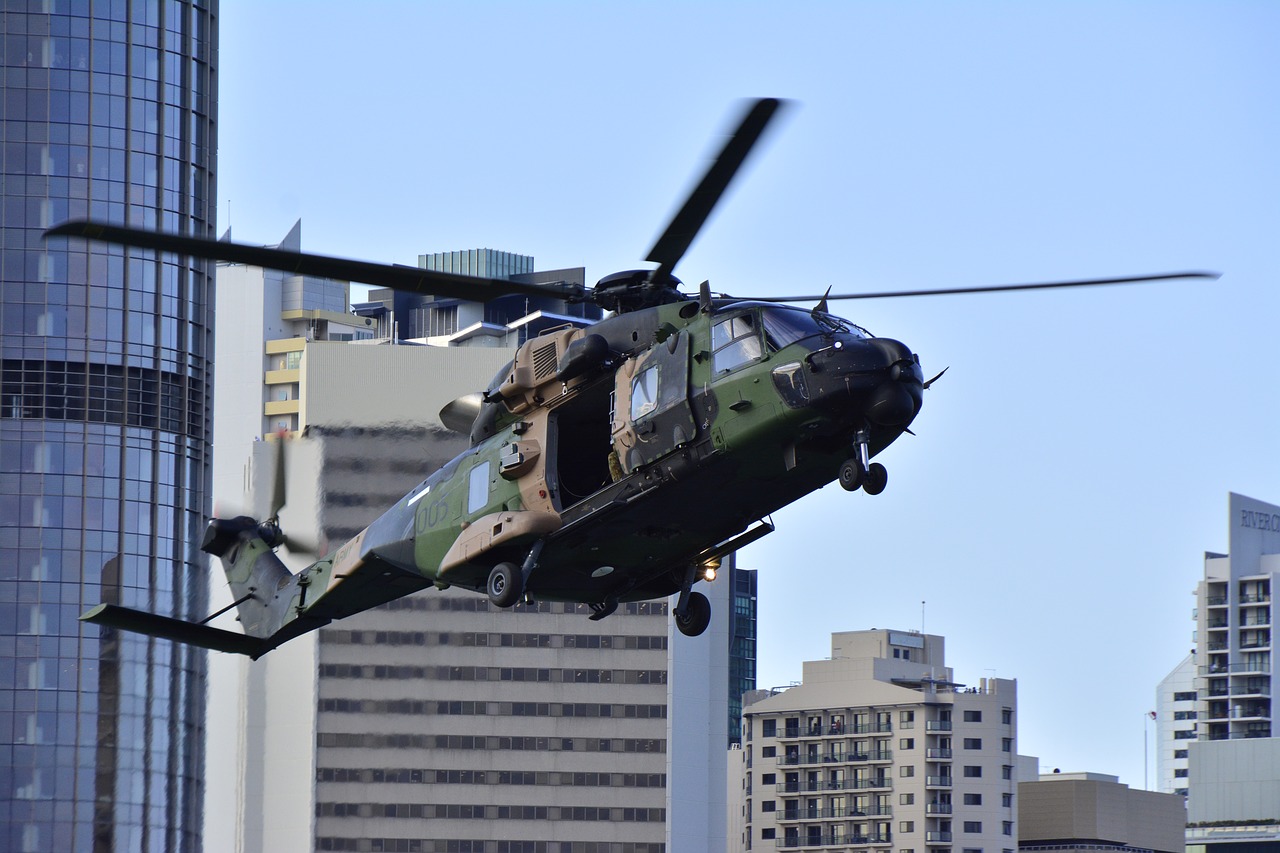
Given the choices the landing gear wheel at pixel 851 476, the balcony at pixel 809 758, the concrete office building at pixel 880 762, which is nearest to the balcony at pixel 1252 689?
the concrete office building at pixel 880 762

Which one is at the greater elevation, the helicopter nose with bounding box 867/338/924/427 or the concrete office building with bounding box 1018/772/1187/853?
the helicopter nose with bounding box 867/338/924/427

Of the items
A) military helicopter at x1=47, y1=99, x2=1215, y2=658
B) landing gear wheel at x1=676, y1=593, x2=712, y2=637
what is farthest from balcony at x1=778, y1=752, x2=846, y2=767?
landing gear wheel at x1=676, y1=593, x2=712, y2=637

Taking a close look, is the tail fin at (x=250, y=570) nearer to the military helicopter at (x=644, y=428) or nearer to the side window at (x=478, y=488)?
the military helicopter at (x=644, y=428)

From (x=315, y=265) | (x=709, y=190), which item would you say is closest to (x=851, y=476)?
(x=709, y=190)

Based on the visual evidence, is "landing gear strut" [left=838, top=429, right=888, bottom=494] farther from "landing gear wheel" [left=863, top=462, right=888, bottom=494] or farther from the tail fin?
the tail fin

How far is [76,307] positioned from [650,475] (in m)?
92.0

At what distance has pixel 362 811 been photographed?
5025 inches

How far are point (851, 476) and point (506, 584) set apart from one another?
5.79 m

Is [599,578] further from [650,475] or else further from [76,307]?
[76,307]

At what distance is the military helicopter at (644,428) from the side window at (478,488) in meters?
0.04

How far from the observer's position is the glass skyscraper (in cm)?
10694

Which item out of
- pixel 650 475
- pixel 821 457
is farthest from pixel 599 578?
pixel 821 457

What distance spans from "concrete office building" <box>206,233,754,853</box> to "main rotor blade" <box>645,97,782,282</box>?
241ft

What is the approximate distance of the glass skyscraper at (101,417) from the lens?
106938 mm
